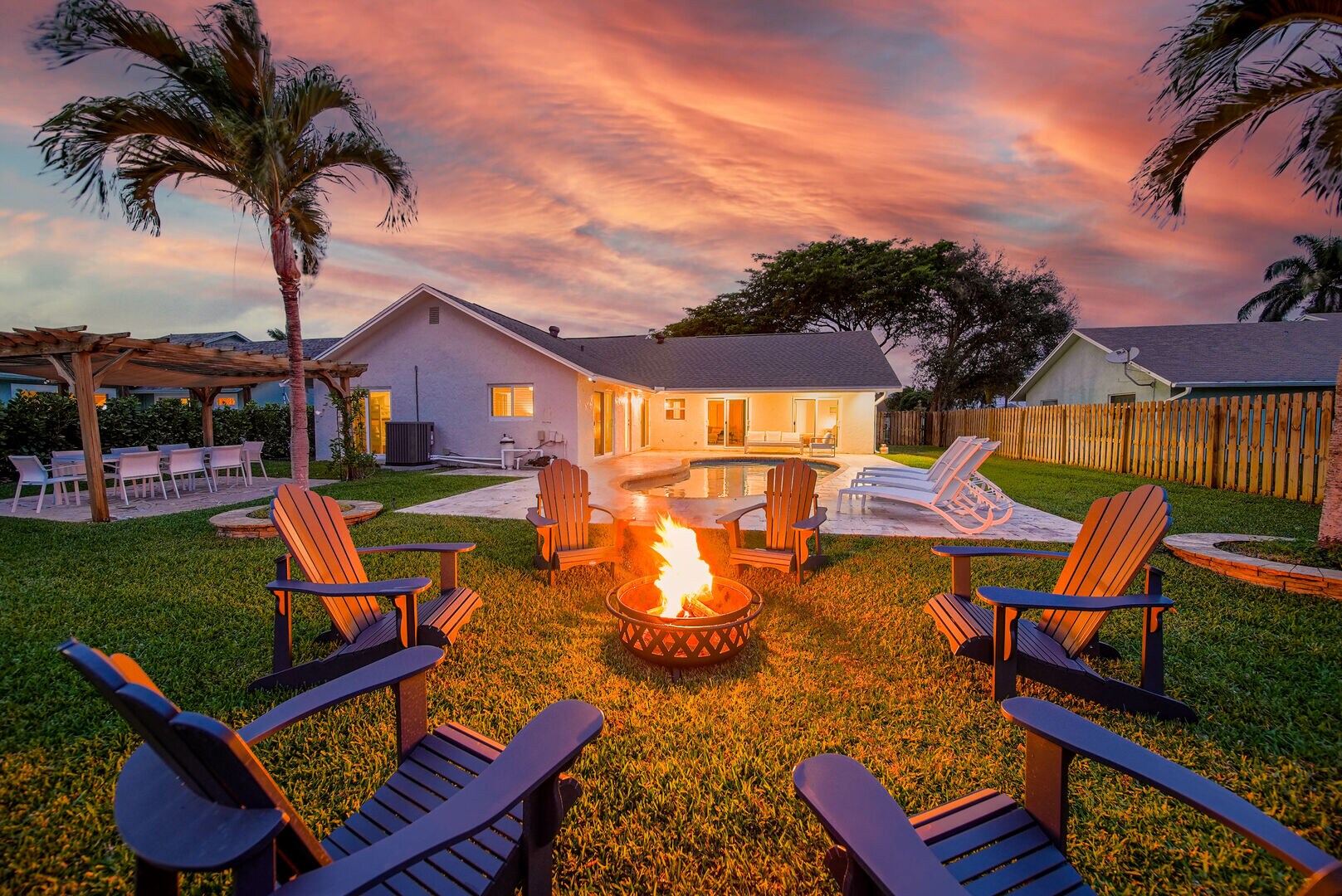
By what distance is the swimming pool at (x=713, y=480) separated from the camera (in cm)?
1170

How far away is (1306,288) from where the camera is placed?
3066cm

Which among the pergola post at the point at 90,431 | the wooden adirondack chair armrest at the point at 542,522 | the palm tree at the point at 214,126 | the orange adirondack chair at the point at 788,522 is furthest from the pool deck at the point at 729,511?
the pergola post at the point at 90,431

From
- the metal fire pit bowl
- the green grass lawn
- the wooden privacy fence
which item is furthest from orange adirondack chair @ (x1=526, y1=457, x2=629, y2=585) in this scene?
the wooden privacy fence

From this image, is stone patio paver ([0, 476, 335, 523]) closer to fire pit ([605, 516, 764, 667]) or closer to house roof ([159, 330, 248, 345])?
fire pit ([605, 516, 764, 667])

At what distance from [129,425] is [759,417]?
2027 cm

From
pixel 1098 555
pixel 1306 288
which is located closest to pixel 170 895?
pixel 1098 555

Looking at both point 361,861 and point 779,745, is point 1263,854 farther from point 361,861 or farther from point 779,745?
point 361,861

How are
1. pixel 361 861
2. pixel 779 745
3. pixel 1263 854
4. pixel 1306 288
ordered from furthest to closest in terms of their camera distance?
pixel 1306 288 < pixel 779 745 < pixel 1263 854 < pixel 361 861

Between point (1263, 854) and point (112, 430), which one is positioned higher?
point (112, 430)

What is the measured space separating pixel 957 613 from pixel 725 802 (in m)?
1.90

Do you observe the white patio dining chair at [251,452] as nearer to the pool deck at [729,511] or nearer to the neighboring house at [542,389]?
the neighboring house at [542,389]

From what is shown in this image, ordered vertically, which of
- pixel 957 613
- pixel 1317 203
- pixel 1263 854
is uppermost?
pixel 1317 203

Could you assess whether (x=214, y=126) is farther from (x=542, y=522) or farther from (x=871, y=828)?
(x=871, y=828)

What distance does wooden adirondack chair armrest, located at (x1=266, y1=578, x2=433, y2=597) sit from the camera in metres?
2.74
